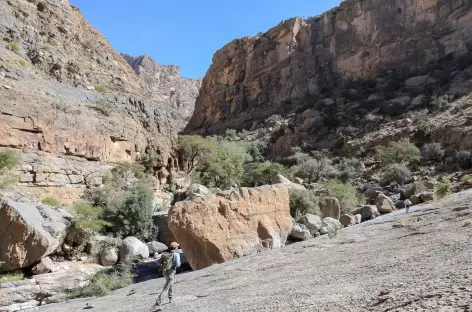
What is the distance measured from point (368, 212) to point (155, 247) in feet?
31.2

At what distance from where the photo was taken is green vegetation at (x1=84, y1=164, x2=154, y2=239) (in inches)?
597

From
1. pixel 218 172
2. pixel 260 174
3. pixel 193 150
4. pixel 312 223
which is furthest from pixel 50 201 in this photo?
pixel 260 174

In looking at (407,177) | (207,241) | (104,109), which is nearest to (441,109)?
(407,177)

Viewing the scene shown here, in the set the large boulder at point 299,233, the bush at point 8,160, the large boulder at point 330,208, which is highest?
the bush at point 8,160

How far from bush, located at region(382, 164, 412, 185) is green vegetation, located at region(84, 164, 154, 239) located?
18516 mm

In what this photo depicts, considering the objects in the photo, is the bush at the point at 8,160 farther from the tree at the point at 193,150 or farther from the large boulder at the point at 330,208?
the large boulder at the point at 330,208

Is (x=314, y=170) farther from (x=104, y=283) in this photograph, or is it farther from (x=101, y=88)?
(x=104, y=283)

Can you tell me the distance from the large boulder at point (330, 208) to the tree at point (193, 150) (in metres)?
11.3

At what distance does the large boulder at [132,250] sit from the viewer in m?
12.8

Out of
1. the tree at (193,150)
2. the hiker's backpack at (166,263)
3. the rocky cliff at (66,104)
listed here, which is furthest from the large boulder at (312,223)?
the tree at (193,150)

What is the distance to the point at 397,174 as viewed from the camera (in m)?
28.5

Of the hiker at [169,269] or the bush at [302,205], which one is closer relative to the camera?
the hiker at [169,269]

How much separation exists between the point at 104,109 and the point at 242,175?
1185 centimetres

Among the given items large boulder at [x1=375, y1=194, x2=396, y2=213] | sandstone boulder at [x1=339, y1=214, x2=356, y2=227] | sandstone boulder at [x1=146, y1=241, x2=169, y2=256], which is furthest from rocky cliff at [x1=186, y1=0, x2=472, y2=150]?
sandstone boulder at [x1=146, y1=241, x2=169, y2=256]
